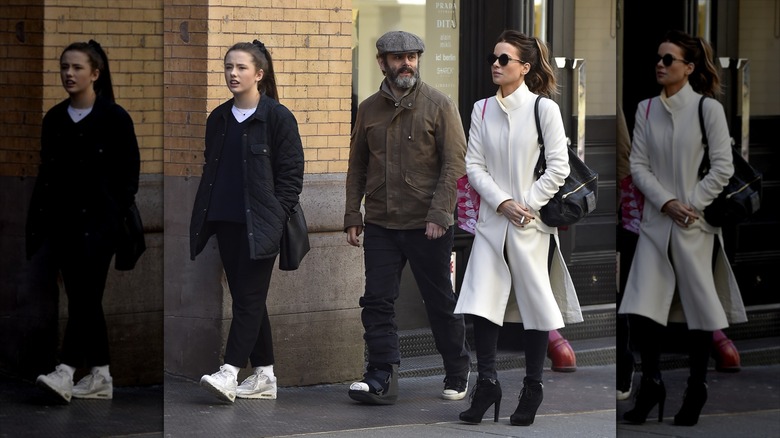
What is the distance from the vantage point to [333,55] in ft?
19.3

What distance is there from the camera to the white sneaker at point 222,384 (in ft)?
18.3

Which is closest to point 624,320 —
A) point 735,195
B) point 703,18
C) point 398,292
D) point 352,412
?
point 735,195

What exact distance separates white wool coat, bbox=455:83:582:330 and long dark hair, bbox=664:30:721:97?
236cm

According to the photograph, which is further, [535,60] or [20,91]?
[535,60]

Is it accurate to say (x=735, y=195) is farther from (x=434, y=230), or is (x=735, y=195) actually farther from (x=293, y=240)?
(x=293, y=240)

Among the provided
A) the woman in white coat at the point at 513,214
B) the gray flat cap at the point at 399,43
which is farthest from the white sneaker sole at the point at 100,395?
the gray flat cap at the point at 399,43

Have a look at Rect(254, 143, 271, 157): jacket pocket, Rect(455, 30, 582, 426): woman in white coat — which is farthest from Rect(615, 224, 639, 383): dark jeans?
Rect(254, 143, 271, 157): jacket pocket

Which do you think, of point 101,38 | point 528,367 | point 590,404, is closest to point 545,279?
point 528,367

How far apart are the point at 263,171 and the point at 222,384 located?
3.16 feet

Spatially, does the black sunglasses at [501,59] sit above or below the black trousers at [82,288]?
above

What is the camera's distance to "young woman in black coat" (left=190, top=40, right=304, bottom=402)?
5.47 metres

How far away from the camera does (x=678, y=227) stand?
328cm

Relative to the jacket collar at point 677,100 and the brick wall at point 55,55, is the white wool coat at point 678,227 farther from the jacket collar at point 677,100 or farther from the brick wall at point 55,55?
the brick wall at point 55,55

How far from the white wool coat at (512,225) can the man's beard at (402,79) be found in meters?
0.31
